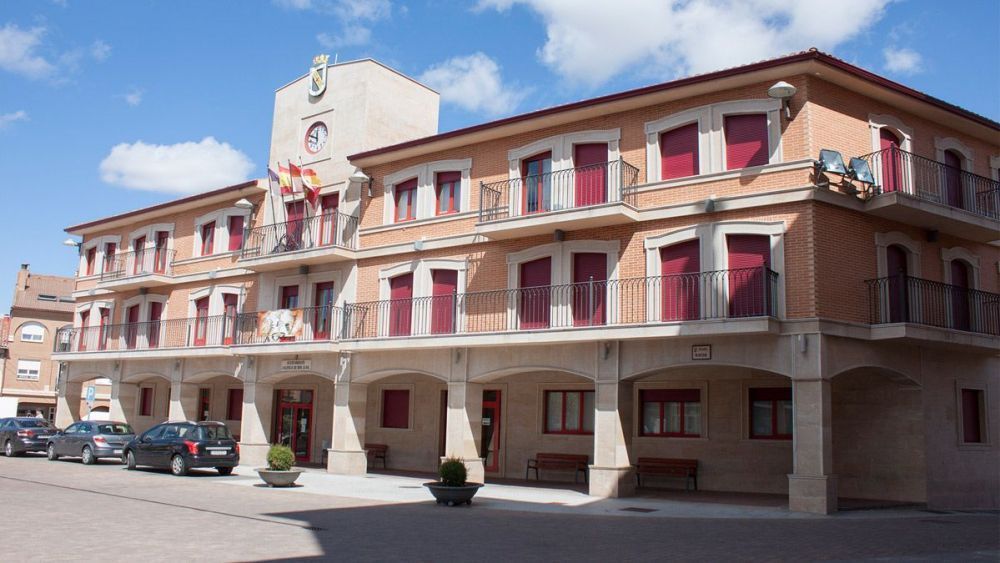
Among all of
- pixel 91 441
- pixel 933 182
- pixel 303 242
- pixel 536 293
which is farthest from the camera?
pixel 303 242

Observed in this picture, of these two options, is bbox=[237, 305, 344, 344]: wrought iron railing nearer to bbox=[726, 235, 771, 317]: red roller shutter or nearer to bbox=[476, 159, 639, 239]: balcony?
bbox=[476, 159, 639, 239]: balcony

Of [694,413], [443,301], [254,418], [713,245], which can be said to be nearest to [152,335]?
[254,418]

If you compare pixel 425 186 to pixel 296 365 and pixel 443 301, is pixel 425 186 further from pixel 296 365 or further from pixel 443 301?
pixel 296 365

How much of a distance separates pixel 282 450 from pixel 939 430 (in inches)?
581

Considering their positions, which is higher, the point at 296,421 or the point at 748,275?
the point at 748,275

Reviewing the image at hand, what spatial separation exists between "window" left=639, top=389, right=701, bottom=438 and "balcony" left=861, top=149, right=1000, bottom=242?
21.2 ft

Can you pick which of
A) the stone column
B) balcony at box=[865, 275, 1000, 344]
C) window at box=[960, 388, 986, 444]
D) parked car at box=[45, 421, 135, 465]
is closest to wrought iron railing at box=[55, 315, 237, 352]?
parked car at box=[45, 421, 135, 465]

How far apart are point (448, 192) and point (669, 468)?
31.1ft

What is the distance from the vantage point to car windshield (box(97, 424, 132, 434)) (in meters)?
26.8

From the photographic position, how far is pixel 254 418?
2712 cm

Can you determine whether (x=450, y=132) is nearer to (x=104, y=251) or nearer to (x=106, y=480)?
(x=106, y=480)

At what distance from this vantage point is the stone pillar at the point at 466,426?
71.3ft

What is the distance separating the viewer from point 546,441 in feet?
77.9

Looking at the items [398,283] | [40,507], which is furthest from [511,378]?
[40,507]
